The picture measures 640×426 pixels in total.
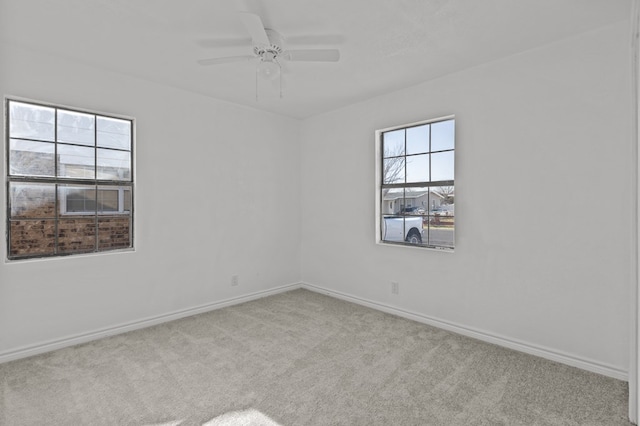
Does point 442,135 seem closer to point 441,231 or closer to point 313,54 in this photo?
point 441,231

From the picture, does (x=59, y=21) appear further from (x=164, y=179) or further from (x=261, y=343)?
(x=261, y=343)

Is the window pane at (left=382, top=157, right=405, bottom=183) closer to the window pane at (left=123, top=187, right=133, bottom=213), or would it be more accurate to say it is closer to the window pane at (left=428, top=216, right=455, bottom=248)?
the window pane at (left=428, top=216, right=455, bottom=248)

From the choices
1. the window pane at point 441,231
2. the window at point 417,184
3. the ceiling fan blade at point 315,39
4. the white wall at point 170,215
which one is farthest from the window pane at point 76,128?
the window pane at point 441,231

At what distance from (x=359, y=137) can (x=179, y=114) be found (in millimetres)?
2117

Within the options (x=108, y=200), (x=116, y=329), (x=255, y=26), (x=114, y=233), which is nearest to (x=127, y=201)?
(x=108, y=200)

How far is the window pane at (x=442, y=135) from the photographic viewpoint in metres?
3.28

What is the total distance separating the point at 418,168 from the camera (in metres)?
3.59

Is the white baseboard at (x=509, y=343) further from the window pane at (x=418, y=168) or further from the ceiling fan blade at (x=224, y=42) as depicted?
the ceiling fan blade at (x=224, y=42)

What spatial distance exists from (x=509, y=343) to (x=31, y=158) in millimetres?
4425

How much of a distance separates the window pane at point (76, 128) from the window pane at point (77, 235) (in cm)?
74

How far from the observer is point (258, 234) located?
4.35 meters

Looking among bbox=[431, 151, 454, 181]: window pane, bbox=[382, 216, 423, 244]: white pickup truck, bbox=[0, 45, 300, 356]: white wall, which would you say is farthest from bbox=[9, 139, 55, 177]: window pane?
bbox=[431, 151, 454, 181]: window pane

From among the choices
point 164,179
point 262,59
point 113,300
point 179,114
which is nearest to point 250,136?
point 179,114

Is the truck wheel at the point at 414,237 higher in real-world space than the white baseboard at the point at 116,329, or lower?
higher
